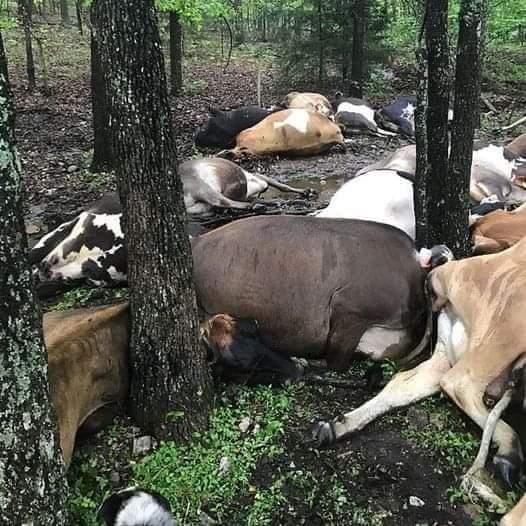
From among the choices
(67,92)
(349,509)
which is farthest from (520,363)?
(67,92)

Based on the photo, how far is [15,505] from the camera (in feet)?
8.13

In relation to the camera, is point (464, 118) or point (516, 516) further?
point (464, 118)

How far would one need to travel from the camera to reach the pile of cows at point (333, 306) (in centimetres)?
367

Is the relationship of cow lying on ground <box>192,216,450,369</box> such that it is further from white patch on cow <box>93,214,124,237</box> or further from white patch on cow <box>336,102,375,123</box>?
white patch on cow <box>336,102,375,123</box>

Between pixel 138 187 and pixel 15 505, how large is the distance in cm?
155

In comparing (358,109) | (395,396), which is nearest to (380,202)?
(395,396)

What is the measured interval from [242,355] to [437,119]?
208 centimetres

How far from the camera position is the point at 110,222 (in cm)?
576

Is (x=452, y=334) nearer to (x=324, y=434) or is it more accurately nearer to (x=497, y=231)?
(x=324, y=434)

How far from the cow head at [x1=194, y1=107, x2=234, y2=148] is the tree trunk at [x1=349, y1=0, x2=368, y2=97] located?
171 inches

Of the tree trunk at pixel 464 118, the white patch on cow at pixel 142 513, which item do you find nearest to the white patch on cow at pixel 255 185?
the tree trunk at pixel 464 118

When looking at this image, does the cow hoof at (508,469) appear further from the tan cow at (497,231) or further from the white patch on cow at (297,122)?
the white patch on cow at (297,122)

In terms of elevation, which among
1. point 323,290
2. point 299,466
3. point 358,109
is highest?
point 358,109

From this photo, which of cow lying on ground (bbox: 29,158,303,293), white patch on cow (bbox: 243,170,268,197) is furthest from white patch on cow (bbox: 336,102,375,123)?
cow lying on ground (bbox: 29,158,303,293)
